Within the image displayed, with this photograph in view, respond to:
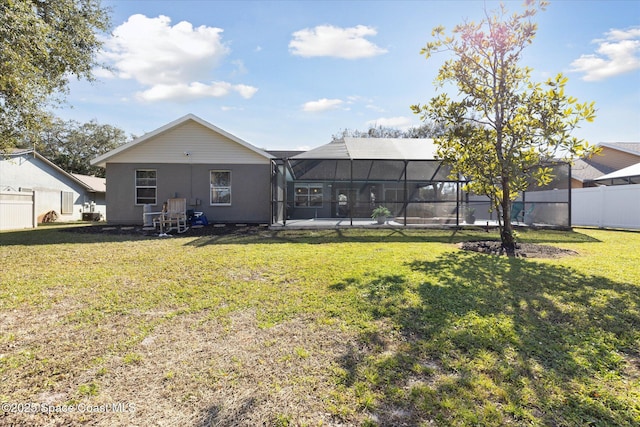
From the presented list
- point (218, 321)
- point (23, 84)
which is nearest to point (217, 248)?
point (218, 321)

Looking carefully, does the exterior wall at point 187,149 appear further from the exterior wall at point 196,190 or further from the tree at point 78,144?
the tree at point 78,144

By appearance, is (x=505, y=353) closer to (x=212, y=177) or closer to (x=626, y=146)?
(x=212, y=177)

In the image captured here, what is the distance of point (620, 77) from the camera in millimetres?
10875

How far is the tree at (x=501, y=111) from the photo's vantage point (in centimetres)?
633

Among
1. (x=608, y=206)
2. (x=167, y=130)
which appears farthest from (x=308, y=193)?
(x=608, y=206)

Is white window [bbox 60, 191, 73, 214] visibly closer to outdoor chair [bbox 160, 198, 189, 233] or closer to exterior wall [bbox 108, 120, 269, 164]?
exterior wall [bbox 108, 120, 269, 164]

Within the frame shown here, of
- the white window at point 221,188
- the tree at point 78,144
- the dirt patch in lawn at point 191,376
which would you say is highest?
the tree at point 78,144

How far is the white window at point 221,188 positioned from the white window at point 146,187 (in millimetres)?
2304

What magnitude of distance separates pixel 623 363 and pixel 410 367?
1658mm

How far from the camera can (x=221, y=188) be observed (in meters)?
13.0

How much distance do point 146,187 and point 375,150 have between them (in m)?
9.56

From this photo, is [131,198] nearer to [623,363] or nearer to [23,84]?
[23,84]

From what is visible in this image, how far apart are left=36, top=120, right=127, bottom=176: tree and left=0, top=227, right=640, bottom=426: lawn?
32.9m

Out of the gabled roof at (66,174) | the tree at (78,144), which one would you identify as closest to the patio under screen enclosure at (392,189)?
the gabled roof at (66,174)
